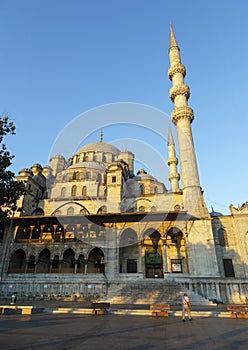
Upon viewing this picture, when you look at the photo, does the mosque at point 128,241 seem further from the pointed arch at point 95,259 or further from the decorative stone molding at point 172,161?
the decorative stone molding at point 172,161

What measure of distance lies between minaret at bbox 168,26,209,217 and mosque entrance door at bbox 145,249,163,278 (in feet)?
18.6

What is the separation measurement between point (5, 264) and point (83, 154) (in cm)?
2312

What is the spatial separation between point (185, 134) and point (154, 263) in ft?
48.0

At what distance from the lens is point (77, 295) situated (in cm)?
1916

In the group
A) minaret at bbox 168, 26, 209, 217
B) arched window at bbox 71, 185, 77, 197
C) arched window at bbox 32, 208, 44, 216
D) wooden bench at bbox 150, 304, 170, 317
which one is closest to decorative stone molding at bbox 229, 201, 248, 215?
minaret at bbox 168, 26, 209, 217

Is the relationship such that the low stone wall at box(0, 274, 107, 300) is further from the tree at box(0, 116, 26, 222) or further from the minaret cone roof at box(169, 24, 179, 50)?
the minaret cone roof at box(169, 24, 179, 50)

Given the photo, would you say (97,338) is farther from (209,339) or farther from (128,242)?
(128,242)

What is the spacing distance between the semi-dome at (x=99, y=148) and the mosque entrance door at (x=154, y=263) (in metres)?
22.3

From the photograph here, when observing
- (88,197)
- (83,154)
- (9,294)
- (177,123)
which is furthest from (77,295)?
(83,154)

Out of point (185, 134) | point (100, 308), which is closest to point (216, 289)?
point (100, 308)

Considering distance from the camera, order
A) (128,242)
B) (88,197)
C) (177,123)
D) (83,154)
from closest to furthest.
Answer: (128,242) < (177,123) < (88,197) < (83,154)

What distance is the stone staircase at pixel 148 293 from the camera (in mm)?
16453

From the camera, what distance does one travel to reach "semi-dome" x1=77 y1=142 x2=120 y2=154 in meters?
42.4

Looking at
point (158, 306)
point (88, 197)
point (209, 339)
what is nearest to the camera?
point (209, 339)
